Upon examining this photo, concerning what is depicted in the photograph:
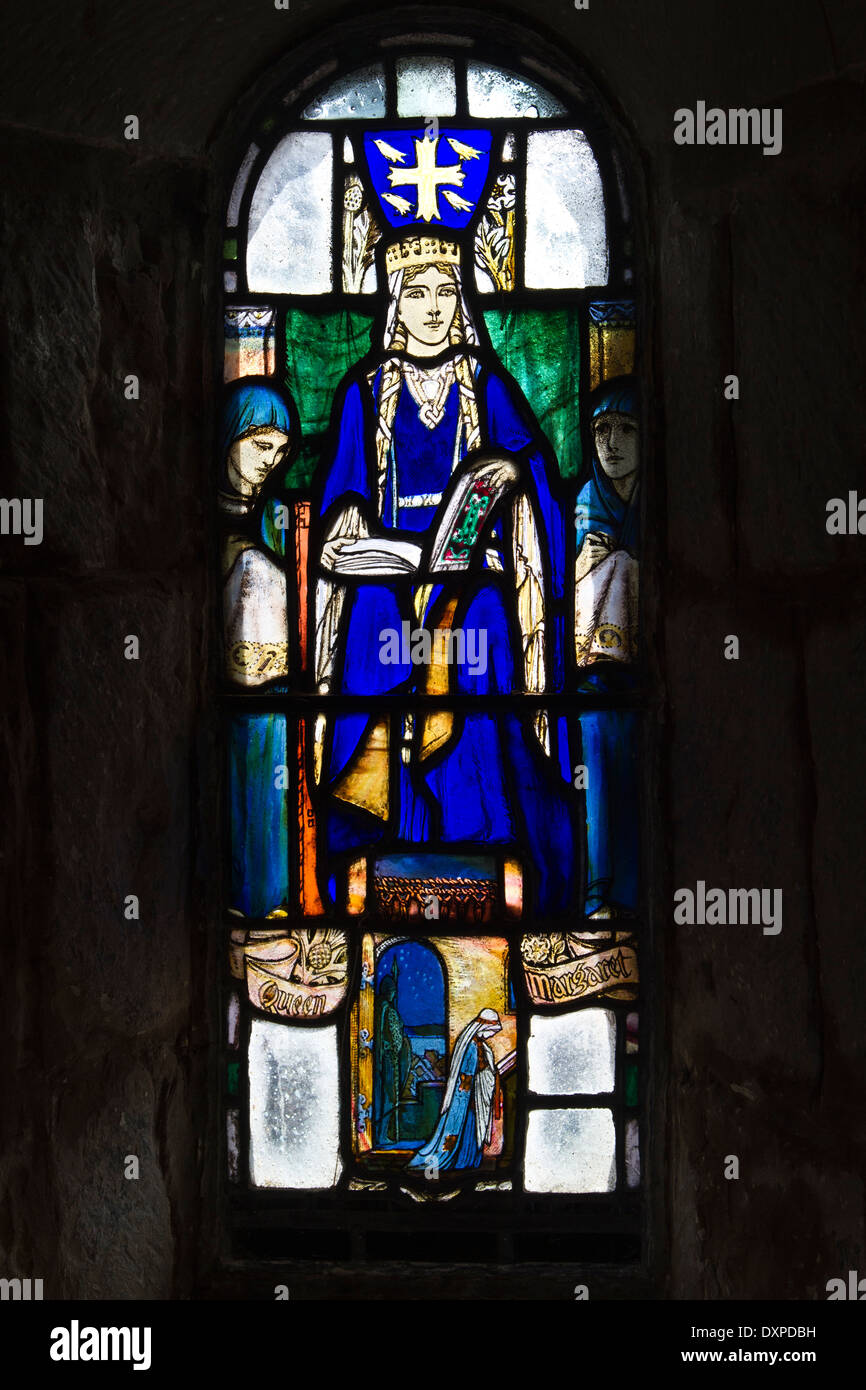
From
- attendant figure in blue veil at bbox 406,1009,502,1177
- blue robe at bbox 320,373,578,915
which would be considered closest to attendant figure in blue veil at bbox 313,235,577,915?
blue robe at bbox 320,373,578,915

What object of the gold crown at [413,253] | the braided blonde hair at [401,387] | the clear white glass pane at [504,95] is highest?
the clear white glass pane at [504,95]

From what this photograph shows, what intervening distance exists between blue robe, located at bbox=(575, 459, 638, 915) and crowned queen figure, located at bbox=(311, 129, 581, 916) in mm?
51

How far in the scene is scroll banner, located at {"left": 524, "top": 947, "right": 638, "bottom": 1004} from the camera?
2.71 metres

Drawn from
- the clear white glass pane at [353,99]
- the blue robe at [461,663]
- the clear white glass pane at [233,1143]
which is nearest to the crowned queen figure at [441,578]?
the blue robe at [461,663]

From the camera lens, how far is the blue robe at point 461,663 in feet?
8.88

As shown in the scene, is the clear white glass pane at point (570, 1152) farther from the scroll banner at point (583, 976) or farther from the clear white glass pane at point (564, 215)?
the clear white glass pane at point (564, 215)

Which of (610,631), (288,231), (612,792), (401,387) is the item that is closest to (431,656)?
(610,631)

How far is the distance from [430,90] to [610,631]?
129 cm

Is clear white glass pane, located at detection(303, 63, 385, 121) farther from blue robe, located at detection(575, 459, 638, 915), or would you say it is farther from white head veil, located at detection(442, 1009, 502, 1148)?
white head veil, located at detection(442, 1009, 502, 1148)

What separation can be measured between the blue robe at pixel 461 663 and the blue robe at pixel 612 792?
0.06 metres

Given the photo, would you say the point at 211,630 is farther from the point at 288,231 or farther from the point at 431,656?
the point at 288,231

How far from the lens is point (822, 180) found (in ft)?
7.88

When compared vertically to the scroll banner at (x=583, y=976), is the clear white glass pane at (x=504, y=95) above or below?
above

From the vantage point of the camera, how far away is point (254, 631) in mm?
2744
